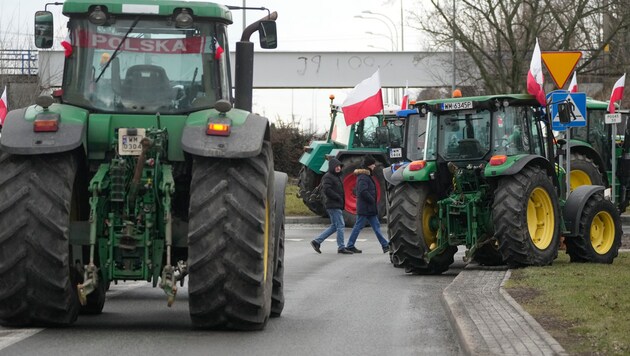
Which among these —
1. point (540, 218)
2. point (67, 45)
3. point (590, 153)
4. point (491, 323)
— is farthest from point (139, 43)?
point (590, 153)

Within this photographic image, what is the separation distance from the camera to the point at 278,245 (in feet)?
40.4

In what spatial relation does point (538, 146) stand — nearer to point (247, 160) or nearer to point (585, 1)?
point (247, 160)

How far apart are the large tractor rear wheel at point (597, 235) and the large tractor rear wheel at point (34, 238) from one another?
1028 cm

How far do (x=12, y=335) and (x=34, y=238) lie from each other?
0.79 meters

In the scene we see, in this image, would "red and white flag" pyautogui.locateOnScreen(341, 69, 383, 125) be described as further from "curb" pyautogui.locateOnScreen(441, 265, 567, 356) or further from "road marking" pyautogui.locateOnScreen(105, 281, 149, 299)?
"curb" pyautogui.locateOnScreen(441, 265, 567, 356)

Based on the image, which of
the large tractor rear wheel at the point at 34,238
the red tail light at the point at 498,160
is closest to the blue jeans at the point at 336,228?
the red tail light at the point at 498,160

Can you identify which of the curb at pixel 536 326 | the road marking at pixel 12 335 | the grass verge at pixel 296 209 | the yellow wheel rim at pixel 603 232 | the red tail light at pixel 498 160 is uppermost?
the red tail light at pixel 498 160

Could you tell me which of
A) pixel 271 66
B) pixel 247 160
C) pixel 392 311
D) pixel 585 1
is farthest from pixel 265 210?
pixel 271 66

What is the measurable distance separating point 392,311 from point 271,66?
41.0 meters

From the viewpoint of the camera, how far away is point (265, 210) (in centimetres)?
1094

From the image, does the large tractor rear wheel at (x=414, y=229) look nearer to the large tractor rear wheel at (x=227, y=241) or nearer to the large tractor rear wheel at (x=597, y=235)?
the large tractor rear wheel at (x=597, y=235)

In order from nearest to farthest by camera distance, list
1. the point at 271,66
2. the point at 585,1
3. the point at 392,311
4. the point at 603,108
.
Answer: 1. the point at 392,311
2. the point at 603,108
3. the point at 585,1
4. the point at 271,66

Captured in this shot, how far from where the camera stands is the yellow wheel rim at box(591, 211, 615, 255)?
19.8 m

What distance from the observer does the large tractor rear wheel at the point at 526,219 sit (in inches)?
699
